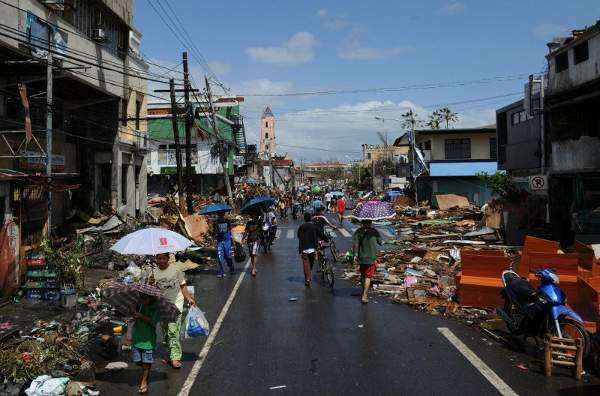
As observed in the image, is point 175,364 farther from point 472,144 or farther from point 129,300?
point 472,144

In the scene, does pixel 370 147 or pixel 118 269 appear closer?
pixel 118 269

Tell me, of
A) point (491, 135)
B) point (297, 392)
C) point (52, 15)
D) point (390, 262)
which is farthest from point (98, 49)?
point (491, 135)

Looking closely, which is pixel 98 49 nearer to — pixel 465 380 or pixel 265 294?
pixel 265 294

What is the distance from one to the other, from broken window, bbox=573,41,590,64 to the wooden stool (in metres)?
16.1

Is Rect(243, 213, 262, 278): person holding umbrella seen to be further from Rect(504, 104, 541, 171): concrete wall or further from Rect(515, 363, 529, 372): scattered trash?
Rect(504, 104, 541, 171): concrete wall

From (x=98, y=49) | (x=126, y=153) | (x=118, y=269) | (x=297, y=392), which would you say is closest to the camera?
(x=297, y=392)

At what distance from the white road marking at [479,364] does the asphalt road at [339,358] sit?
0.08ft

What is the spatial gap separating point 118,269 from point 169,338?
33.3 ft

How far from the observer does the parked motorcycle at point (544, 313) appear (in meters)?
6.84

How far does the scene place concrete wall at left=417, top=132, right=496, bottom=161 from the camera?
4631 centimetres

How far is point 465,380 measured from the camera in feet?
20.8

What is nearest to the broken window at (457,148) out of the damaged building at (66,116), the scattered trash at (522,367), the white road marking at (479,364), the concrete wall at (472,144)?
the concrete wall at (472,144)

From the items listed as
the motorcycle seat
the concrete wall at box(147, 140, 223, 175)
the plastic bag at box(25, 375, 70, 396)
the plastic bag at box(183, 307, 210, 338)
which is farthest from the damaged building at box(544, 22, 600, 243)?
the concrete wall at box(147, 140, 223, 175)

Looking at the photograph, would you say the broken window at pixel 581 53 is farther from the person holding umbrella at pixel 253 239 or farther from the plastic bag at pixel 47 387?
the plastic bag at pixel 47 387
